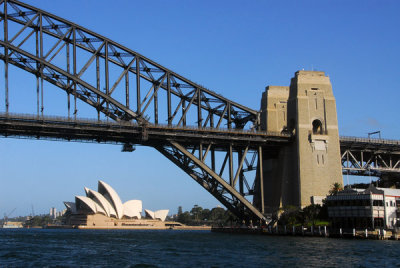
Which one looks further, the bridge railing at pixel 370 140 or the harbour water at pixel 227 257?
the bridge railing at pixel 370 140

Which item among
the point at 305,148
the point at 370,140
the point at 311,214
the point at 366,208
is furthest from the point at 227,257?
the point at 370,140

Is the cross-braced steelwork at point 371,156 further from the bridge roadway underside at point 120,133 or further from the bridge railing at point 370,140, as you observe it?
the bridge roadway underside at point 120,133

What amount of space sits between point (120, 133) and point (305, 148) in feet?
107

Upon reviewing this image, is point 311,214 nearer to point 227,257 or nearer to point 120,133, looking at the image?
point 120,133

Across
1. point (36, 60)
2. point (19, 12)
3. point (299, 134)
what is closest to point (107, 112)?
point (36, 60)

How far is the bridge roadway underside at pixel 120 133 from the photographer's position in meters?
82.6

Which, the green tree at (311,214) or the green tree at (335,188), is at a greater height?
the green tree at (335,188)

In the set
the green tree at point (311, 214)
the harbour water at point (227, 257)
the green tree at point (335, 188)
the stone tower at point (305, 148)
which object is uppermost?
the stone tower at point (305, 148)

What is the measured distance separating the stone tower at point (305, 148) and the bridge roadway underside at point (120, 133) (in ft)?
12.3

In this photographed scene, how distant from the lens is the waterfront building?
84.6 metres

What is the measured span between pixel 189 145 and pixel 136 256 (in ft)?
137

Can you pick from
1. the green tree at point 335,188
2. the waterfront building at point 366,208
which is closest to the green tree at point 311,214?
the waterfront building at point 366,208

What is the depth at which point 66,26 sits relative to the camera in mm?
90375

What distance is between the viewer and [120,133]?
88812 mm
